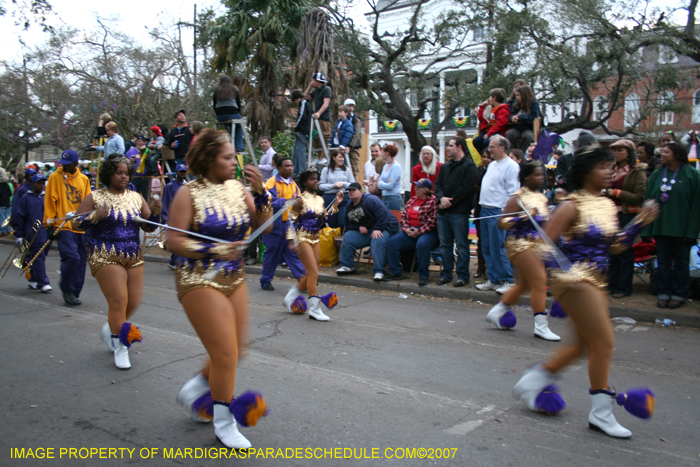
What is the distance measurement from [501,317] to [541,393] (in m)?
2.55

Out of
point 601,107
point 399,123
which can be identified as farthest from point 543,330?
point 399,123

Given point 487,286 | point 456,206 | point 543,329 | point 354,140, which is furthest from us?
point 354,140

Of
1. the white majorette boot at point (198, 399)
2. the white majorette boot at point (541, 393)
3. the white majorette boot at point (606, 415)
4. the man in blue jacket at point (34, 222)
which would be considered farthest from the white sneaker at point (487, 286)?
the man in blue jacket at point (34, 222)

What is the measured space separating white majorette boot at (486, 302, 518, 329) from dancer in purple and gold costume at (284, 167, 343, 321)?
191 centimetres

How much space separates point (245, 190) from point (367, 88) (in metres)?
19.8

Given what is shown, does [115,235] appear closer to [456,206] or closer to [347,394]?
[347,394]

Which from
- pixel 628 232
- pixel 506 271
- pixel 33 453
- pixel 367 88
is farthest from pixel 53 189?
pixel 367 88

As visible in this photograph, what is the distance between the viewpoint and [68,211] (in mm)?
7938

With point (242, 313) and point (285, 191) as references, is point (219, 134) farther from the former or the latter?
point (285, 191)

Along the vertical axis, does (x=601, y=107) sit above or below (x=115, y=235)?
above

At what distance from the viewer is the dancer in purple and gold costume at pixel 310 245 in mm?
7117

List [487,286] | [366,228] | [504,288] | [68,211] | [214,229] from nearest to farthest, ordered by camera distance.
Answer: [214,229], [68,211], [504,288], [487,286], [366,228]

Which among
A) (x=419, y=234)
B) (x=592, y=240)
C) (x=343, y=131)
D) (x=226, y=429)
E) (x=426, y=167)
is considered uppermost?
(x=343, y=131)

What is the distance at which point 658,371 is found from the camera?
5.26 m
